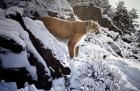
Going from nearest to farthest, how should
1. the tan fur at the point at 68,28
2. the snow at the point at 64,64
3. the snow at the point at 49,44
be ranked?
the snow at the point at 64,64 < the snow at the point at 49,44 < the tan fur at the point at 68,28

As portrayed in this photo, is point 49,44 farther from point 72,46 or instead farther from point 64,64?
point 72,46

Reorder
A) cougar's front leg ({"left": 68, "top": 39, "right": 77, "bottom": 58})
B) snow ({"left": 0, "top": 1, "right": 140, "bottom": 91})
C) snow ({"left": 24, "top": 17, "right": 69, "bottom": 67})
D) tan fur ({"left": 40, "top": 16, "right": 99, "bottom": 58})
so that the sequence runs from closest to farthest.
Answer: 1. snow ({"left": 0, "top": 1, "right": 140, "bottom": 91})
2. snow ({"left": 24, "top": 17, "right": 69, "bottom": 67})
3. cougar's front leg ({"left": 68, "top": 39, "right": 77, "bottom": 58})
4. tan fur ({"left": 40, "top": 16, "right": 99, "bottom": 58})

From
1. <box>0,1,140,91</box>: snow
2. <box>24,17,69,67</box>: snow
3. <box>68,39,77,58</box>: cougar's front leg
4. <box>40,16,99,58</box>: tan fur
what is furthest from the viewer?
<box>40,16,99,58</box>: tan fur

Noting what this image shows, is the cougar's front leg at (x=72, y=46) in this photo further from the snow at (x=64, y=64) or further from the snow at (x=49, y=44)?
the snow at (x=49, y=44)

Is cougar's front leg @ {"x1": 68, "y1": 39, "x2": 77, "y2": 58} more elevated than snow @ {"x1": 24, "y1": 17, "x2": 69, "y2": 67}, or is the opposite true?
snow @ {"x1": 24, "y1": 17, "x2": 69, "y2": 67}

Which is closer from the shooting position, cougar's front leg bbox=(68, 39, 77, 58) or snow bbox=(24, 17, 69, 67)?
snow bbox=(24, 17, 69, 67)

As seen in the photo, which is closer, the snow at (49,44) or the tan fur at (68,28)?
the snow at (49,44)

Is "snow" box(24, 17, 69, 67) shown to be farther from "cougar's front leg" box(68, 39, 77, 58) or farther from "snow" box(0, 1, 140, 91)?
"cougar's front leg" box(68, 39, 77, 58)

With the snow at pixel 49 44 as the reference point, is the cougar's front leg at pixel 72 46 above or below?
below

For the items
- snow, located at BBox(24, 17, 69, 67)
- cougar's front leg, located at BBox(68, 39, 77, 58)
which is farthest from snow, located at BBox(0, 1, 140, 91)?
cougar's front leg, located at BBox(68, 39, 77, 58)

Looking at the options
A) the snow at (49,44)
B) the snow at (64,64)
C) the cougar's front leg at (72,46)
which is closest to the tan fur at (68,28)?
the cougar's front leg at (72,46)

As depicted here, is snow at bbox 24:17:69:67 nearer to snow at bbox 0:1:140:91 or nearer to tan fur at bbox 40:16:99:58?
snow at bbox 0:1:140:91

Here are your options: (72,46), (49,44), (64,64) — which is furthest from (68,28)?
(64,64)

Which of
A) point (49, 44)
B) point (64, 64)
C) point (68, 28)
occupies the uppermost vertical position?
point (68, 28)
